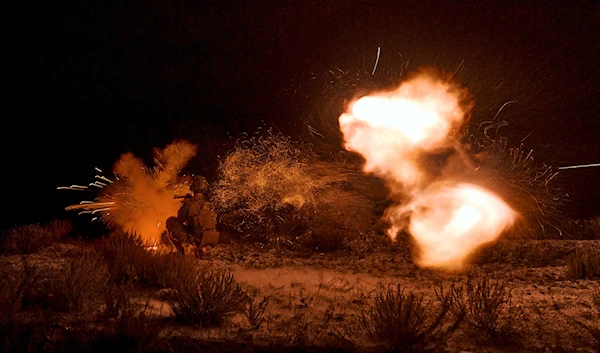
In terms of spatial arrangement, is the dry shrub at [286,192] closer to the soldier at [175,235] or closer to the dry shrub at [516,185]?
the soldier at [175,235]

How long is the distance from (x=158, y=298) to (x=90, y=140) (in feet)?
73.7

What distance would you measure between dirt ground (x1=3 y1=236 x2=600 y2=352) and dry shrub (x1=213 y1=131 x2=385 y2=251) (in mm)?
1566

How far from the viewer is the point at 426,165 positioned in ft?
47.2

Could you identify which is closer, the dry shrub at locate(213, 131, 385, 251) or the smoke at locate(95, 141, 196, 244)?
the dry shrub at locate(213, 131, 385, 251)

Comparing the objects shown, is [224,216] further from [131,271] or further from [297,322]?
[297,322]

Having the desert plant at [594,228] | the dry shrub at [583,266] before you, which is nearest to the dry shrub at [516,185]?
the desert plant at [594,228]

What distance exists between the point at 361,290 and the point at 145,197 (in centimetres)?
944

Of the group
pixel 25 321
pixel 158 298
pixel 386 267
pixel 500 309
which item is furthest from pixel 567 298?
pixel 25 321

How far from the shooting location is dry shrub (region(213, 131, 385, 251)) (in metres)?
15.3

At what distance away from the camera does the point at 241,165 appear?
16406mm

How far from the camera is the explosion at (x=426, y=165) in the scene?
486 inches

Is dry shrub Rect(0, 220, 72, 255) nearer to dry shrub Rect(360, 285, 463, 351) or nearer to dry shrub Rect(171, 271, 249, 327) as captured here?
dry shrub Rect(171, 271, 249, 327)

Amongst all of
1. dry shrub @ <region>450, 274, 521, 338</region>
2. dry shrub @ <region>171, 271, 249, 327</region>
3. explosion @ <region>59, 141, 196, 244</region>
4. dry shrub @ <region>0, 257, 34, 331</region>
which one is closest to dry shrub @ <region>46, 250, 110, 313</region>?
dry shrub @ <region>0, 257, 34, 331</region>

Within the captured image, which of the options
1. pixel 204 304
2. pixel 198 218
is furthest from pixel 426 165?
pixel 204 304
